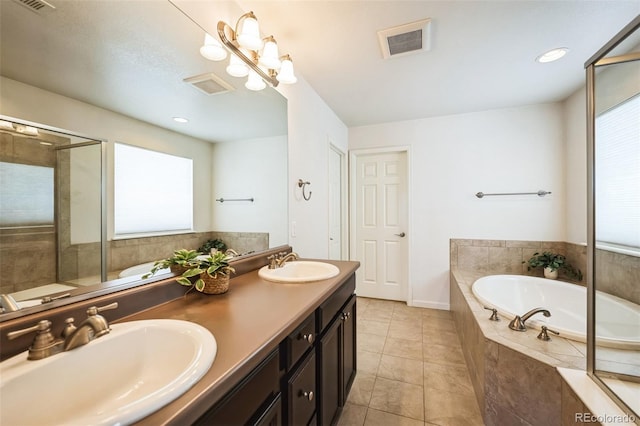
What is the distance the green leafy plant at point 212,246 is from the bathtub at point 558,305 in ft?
6.13

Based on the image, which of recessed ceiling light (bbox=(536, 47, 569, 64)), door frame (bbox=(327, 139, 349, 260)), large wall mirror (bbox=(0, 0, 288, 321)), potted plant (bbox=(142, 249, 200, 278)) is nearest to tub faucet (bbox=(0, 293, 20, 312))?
large wall mirror (bbox=(0, 0, 288, 321))

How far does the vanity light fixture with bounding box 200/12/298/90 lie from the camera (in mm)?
1281

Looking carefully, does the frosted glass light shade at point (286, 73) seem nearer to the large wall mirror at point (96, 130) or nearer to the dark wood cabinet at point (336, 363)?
Answer: the large wall mirror at point (96, 130)

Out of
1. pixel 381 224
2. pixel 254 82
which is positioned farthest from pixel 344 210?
pixel 254 82

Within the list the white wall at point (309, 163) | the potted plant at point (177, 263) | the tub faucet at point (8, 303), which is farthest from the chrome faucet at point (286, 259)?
the tub faucet at point (8, 303)

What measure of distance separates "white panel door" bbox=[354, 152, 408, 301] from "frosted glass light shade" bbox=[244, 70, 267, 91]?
2.14 meters

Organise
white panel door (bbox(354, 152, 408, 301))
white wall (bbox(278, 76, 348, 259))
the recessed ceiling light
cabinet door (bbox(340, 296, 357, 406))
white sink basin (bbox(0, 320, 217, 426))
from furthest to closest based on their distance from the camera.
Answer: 1. white panel door (bbox(354, 152, 408, 301))
2. white wall (bbox(278, 76, 348, 259))
3. the recessed ceiling light
4. cabinet door (bbox(340, 296, 357, 406))
5. white sink basin (bbox(0, 320, 217, 426))

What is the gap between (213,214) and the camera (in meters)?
1.30

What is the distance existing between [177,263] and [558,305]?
3.16m

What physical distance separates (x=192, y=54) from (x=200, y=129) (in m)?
0.34

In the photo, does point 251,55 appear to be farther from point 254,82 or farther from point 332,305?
point 332,305

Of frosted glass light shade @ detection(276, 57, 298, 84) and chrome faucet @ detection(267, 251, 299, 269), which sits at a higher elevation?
frosted glass light shade @ detection(276, 57, 298, 84)

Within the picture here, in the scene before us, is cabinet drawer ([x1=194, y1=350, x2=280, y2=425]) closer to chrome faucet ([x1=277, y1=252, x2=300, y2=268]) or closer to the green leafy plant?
the green leafy plant

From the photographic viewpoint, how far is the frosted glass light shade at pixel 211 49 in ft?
3.99
